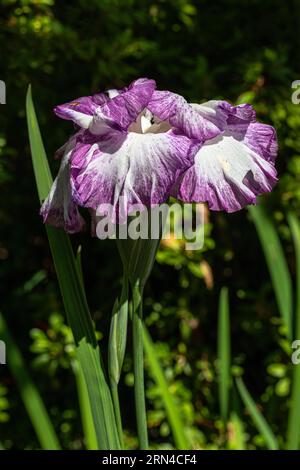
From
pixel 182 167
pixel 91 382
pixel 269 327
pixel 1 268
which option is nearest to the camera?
pixel 182 167

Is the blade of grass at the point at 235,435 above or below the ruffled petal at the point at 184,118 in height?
below

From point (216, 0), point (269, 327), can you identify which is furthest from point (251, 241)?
point (216, 0)

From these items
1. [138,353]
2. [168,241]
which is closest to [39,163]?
[138,353]

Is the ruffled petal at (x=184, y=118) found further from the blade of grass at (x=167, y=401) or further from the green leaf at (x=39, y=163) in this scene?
the blade of grass at (x=167, y=401)

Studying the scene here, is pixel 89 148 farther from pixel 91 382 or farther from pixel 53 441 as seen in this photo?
pixel 53 441

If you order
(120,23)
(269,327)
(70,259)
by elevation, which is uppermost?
(120,23)

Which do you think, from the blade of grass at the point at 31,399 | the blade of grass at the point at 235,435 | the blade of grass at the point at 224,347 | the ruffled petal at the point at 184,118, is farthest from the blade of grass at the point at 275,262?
the ruffled petal at the point at 184,118

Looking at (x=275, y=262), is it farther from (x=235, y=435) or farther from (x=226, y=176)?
(x=226, y=176)
